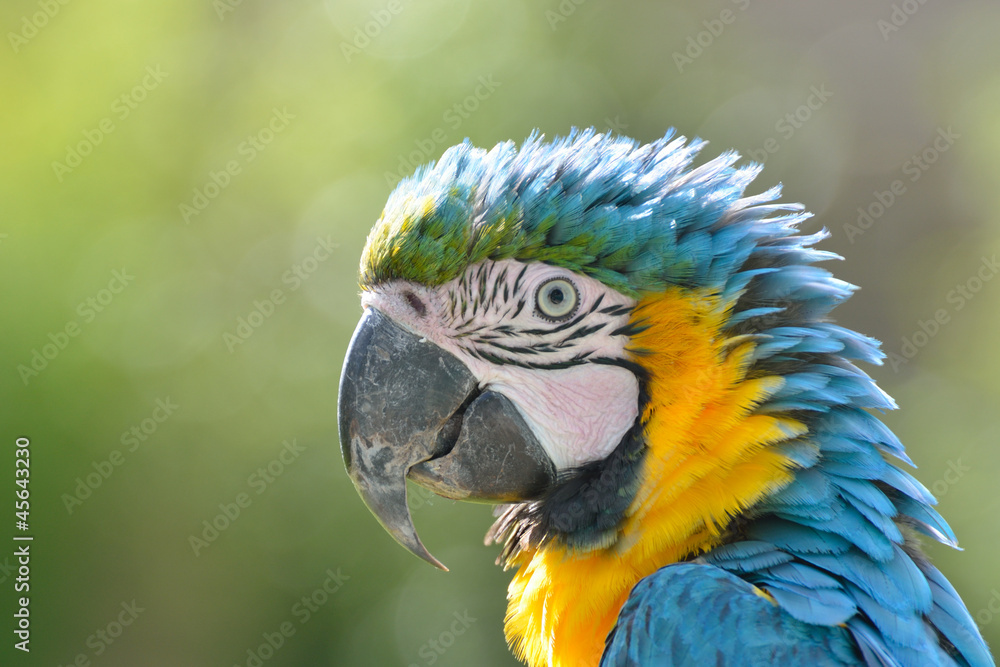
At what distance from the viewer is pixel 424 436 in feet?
4.78

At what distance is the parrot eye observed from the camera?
1498 millimetres

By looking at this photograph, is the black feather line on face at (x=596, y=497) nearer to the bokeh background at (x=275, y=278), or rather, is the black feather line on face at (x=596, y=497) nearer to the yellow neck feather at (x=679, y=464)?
the yellow neck feather at (x=679, y=464)

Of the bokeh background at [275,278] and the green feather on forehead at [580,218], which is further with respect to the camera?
the bokeh background at [275,278]

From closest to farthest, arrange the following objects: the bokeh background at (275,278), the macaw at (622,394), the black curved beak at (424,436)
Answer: the macaw at (622,394), the black curved beak at (424,436), the bokeh background at (275,278)

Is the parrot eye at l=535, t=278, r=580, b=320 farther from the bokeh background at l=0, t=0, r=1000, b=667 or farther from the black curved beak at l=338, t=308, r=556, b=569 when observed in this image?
the bokeh background at l=0, t=0, r=1000, b=667

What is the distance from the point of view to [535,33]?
515 centimetres

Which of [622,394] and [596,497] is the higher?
[622,394]

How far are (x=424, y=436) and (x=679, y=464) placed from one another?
0.48m

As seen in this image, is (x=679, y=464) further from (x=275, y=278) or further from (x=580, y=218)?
(x=275, y=278)

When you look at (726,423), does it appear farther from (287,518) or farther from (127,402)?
(127,402)

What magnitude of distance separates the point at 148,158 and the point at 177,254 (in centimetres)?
69

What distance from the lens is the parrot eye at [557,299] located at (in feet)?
4.91

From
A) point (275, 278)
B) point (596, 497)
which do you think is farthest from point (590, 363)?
point (275, 278)

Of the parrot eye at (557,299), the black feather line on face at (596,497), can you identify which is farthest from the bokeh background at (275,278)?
the parrot eye at (557,299)
